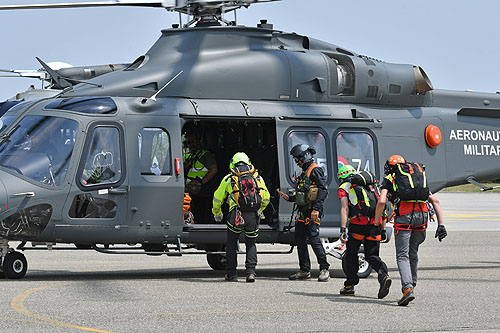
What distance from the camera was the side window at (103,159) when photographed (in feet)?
39.2

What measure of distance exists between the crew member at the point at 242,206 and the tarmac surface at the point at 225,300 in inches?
13.5

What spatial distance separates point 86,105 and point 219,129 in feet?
9.02

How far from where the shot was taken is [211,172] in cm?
1356

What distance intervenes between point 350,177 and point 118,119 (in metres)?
3.38

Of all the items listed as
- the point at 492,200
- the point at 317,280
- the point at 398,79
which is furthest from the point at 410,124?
the point at 492,200

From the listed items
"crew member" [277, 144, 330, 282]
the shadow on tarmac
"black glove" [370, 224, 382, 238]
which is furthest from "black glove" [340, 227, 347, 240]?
"crew member" [277, 144, 330, 282]

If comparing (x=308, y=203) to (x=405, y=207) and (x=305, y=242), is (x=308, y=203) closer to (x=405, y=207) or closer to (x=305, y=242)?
(x=305, y=242)

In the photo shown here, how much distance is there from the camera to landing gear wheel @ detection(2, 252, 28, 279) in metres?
11.7

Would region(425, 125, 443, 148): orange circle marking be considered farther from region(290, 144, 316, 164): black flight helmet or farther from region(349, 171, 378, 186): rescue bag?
region(349, 171, 378, 186): rescue bag

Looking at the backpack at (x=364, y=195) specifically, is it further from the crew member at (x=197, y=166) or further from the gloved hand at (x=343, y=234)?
the crew member at (x=197, y=166)

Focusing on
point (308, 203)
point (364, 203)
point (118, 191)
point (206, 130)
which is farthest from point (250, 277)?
point (206, 130)

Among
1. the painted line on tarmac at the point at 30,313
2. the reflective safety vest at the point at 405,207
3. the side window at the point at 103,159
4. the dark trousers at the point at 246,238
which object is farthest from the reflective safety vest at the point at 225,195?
the reflective safety vest at the point at 405,207

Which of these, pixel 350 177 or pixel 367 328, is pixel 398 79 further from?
pixel 367 328

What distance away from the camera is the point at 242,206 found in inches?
474
